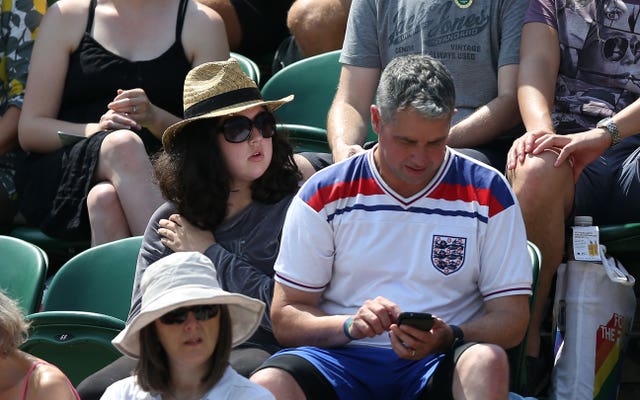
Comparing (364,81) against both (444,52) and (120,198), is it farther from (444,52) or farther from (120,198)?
(120,198)

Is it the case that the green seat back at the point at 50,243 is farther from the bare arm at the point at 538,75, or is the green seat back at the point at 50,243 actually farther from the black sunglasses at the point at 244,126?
the bare arm at the point at 538,75

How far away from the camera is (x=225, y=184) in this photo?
4.23 meters

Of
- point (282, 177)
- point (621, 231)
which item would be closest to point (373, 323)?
point (282, 177)

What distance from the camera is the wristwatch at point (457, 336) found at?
3.52 meters

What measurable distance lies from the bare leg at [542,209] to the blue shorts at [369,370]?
0.79 meters

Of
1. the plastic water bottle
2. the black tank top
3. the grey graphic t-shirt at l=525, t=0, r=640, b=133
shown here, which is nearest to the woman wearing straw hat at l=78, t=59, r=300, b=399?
the plastic water bottle

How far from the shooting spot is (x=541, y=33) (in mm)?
4832

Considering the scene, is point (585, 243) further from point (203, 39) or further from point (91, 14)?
point (91, 14)

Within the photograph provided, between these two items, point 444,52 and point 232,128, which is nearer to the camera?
point 232,128

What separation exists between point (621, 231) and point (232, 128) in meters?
1.40

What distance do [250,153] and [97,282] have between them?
0.74m

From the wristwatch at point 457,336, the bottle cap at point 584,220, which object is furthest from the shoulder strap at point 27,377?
the bottle cap at point 584,220

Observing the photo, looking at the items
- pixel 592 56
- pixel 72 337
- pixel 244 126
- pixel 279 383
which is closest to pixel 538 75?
pixel 592 56

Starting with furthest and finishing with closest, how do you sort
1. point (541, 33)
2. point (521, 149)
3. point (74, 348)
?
1. point (541, 33)
2. point (521, 149)
3. point (74, 348)
